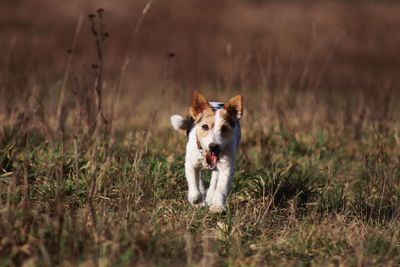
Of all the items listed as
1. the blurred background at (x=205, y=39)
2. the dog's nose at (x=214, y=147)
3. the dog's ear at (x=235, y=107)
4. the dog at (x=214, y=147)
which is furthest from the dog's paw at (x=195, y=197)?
the blurred background at (x=205, y=39)

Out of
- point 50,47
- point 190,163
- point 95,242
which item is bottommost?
point 95,242

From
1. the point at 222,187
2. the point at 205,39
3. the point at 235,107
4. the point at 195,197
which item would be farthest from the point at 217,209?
the point at 205,39

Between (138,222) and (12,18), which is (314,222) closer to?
(138,222)

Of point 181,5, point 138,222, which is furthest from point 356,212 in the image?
point 181,5

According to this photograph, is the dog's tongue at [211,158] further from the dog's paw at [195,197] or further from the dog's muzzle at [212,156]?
the dog's paw at [195,197]

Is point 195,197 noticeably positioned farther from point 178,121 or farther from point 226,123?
point 178,121

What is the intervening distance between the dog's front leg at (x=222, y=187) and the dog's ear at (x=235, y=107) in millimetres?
421

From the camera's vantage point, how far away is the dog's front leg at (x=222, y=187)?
17.6ft

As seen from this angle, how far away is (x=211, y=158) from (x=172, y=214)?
0.54 meters

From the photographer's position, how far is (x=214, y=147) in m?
5.30

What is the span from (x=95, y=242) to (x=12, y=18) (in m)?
17.8

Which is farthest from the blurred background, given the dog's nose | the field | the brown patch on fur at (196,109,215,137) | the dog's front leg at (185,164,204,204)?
the dog's nose

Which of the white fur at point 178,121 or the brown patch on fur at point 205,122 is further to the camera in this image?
the white fur at point 178,121

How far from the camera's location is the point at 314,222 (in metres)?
5.04
